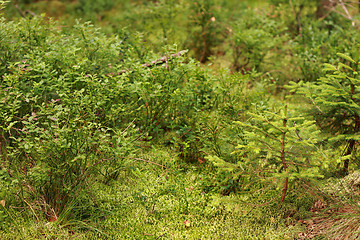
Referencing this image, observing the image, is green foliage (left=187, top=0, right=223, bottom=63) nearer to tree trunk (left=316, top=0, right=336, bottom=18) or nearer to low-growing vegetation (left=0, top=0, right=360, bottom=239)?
low-growing vegetation (left=0, top=0, right=360, bottom=239)

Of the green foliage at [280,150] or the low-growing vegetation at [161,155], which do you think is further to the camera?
the low-growing vegetation at [161,155]

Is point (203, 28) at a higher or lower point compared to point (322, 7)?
higher

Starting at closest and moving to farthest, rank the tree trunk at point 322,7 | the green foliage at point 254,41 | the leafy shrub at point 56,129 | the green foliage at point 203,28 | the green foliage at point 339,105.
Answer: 1. the leafy shrub at point 56,129
2. the green foliage at point 339,105
3. the green foliage at point 254,41
4. the green foliage at point 203,28
5. the tree trunk at point 322,7

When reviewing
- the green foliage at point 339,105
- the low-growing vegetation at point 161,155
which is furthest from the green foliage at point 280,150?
the green foliage at point 339,105

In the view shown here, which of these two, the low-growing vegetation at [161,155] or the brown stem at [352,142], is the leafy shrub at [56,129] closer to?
the low-growing vegetation at [161,155]

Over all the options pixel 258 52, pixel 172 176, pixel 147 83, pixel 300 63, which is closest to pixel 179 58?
pixel 147 83

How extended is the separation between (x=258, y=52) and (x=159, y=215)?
3619 millimetres

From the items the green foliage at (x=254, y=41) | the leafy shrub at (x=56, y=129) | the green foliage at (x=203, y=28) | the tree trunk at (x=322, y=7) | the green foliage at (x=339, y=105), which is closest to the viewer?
the leafy shrub at (x=56, y=129)

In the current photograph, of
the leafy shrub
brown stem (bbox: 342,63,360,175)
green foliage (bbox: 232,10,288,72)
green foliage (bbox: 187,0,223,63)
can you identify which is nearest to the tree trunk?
green foliage (bbox: 232,10,288,72)

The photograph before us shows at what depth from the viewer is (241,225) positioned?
Answer: 3.35 metres

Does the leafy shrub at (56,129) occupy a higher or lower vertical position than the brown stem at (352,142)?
higher

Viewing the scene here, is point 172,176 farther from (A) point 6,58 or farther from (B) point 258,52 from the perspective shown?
(B) point 258,52

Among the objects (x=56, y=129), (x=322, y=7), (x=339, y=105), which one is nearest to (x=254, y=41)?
(x=339, y=105)

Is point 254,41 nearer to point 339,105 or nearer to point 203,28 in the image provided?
point 203,28
